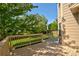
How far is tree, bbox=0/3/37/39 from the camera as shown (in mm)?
3588

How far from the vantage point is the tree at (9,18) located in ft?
11.8

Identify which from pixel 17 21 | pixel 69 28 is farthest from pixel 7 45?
pixel 69 28

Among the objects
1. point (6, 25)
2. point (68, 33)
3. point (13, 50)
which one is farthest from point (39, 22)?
point (68, 33)

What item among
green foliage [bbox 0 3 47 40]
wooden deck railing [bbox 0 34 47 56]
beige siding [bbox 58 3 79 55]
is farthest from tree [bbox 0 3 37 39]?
beige siding [bbox 58 3 79 55]

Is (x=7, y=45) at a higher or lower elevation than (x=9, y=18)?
lower

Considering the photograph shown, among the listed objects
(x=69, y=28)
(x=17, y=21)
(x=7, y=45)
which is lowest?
(x=7, y=45)

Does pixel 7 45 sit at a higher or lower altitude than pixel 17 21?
lower

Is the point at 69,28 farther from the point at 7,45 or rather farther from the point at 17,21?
the point at 7,45

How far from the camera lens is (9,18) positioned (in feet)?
11.9

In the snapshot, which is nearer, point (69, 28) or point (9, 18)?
point (9, 18)

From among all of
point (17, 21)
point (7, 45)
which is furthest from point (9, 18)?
point (7, 45)

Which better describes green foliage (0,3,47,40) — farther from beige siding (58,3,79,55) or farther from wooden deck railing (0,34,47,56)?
beige siding (58,3,79,55)

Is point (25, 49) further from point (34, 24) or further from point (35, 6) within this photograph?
point (35, 6)

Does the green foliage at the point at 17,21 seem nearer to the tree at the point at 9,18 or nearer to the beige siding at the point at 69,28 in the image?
→ the tree at the point at 9,18
